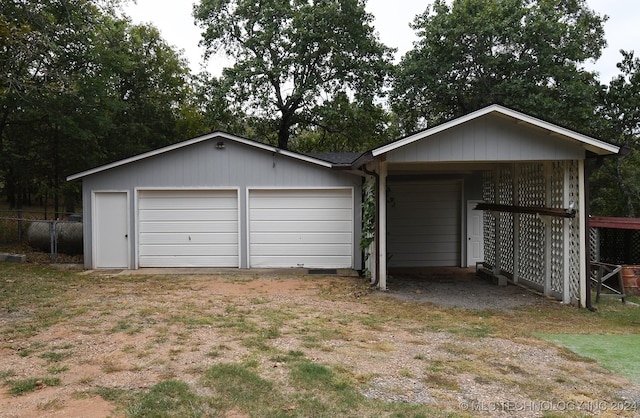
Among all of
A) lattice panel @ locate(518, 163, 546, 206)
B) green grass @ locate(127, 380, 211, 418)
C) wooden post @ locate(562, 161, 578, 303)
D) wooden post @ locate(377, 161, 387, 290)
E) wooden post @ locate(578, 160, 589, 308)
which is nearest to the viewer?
green grass @ locate(127, 380, 211, 418)

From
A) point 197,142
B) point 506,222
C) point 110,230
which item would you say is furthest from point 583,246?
point 110,230

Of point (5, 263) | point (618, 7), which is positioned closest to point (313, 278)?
point (5, 263)

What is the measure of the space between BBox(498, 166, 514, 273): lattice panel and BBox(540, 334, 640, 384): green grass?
4005 millimetres

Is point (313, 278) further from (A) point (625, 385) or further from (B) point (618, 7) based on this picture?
(B) point (618, 7)

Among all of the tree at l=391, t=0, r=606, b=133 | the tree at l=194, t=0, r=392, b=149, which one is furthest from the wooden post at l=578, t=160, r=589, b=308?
the tree at l=194, t=0, r=392, b=149

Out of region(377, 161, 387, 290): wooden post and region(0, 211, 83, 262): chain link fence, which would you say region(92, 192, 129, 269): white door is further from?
region(377, 161, 387, 290): wooden post

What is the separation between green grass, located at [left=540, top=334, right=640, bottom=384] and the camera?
14.2 feet

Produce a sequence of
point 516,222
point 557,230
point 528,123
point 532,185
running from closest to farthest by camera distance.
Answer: point 528,123 → point 557,230 → point 532,185 → point 516,222

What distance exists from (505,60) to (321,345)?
16.6m

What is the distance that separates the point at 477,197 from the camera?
12000 millimetres

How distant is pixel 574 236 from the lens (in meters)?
7.41

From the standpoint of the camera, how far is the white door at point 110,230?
10766 mm

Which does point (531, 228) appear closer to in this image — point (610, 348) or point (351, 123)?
point (610, 348)

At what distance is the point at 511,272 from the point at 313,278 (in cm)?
415
